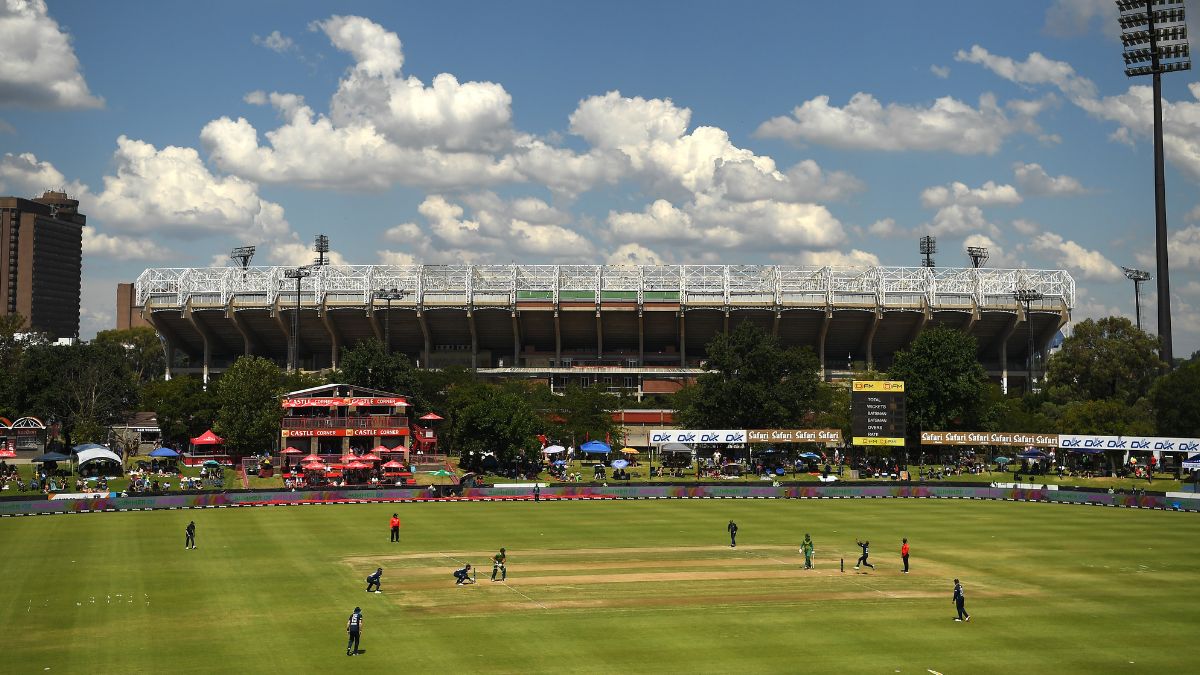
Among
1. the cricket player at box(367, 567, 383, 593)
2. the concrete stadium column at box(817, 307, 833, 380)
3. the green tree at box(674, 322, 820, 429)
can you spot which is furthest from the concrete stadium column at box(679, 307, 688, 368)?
the cricket player at box(367, 567, 383, 593)

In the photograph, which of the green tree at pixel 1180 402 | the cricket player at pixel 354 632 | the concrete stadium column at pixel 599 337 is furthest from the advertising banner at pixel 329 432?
the cricket player at pixel 354 632

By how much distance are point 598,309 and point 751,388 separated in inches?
1598

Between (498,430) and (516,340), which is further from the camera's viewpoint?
(516,340)

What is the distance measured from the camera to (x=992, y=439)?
95938 millimetres

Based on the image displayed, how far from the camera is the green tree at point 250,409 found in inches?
3836

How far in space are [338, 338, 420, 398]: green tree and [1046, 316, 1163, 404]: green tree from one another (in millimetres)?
66736

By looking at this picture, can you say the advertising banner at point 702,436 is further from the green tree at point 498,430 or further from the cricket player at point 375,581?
the cricket player at point 375,581

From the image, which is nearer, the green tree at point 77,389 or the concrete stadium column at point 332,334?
the green tree at point 77,389

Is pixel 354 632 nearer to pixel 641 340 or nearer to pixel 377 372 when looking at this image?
pixel 377 372

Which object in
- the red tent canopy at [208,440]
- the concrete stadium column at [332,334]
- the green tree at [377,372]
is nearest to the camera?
the red tent canopy at [208,440]

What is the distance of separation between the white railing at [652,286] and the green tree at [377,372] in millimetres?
30928

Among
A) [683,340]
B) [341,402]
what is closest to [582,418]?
[341,402]

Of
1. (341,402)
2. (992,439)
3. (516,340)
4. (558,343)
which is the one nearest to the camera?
(992,439)

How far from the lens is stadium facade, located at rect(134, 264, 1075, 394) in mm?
143250
